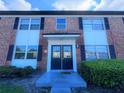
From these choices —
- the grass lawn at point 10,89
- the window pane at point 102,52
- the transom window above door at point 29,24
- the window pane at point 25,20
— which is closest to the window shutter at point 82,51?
the window pane at point 102,52

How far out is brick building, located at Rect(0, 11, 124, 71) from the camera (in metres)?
11.2

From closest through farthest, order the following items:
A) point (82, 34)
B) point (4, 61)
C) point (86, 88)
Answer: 1. point (86, 88)
2. point (4, 61)
3. point (82, 34)

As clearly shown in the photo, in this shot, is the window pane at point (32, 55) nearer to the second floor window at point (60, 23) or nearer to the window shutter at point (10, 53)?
the window shutter at point (10, 53)

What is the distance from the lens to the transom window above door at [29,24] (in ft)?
40.4

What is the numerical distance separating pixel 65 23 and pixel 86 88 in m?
7.71

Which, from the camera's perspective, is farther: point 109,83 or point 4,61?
point 4,61

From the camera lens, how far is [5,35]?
11.9 meters

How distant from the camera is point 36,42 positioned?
38.4ft

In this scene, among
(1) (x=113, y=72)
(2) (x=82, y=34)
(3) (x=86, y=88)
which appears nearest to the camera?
(1) (x=113, y=72)

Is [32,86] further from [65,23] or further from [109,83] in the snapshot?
[65,23]

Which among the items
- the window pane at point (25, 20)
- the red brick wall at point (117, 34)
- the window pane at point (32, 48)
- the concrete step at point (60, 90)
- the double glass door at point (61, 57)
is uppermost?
the window pane at point (25, 20)

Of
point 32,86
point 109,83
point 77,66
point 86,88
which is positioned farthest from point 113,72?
point 77,66

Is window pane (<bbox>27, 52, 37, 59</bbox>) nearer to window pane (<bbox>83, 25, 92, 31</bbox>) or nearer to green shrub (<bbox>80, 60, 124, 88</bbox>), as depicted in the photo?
window pane (<bbox>83, 25, 92, 31</bbox>)

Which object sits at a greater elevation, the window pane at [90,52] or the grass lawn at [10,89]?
the window pane at [90,52]
